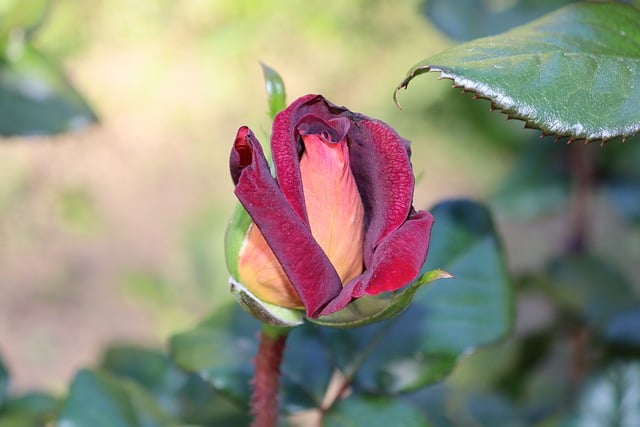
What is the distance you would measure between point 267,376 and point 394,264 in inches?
5.2

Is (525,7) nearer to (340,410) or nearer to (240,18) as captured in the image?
(340,410)

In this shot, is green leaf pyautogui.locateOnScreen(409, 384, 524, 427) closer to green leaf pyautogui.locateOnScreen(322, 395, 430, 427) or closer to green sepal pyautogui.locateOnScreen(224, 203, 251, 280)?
green leaf pyautogui.locateOnScreen(322, 395, 430, 427)

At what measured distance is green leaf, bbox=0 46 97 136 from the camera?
0.78 meters

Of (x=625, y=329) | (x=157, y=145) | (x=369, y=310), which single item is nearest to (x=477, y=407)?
(x=625, y=329)

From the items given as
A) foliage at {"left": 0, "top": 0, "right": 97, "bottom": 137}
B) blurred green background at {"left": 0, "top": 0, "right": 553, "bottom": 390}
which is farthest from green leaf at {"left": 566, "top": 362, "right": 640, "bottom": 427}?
blurred green background at {"left": 0, "top": 0, "right": 553, "bottom": 390}

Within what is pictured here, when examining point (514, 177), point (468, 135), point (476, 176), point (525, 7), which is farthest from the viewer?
point (476, 176)

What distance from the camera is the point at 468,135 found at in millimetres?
1784

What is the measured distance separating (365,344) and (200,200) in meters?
1.29

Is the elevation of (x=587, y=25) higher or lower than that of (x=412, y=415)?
higher

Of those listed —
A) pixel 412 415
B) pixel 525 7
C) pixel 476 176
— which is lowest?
pixel 476 176

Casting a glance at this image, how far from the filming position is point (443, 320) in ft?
2.02

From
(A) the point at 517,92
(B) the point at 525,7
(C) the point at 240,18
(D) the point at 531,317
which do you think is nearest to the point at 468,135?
(D) the point at 531,317

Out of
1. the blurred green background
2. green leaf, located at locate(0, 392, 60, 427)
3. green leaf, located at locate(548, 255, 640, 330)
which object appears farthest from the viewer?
the blurred green background

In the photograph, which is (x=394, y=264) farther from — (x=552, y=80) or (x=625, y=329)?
(x=625, y=329)
